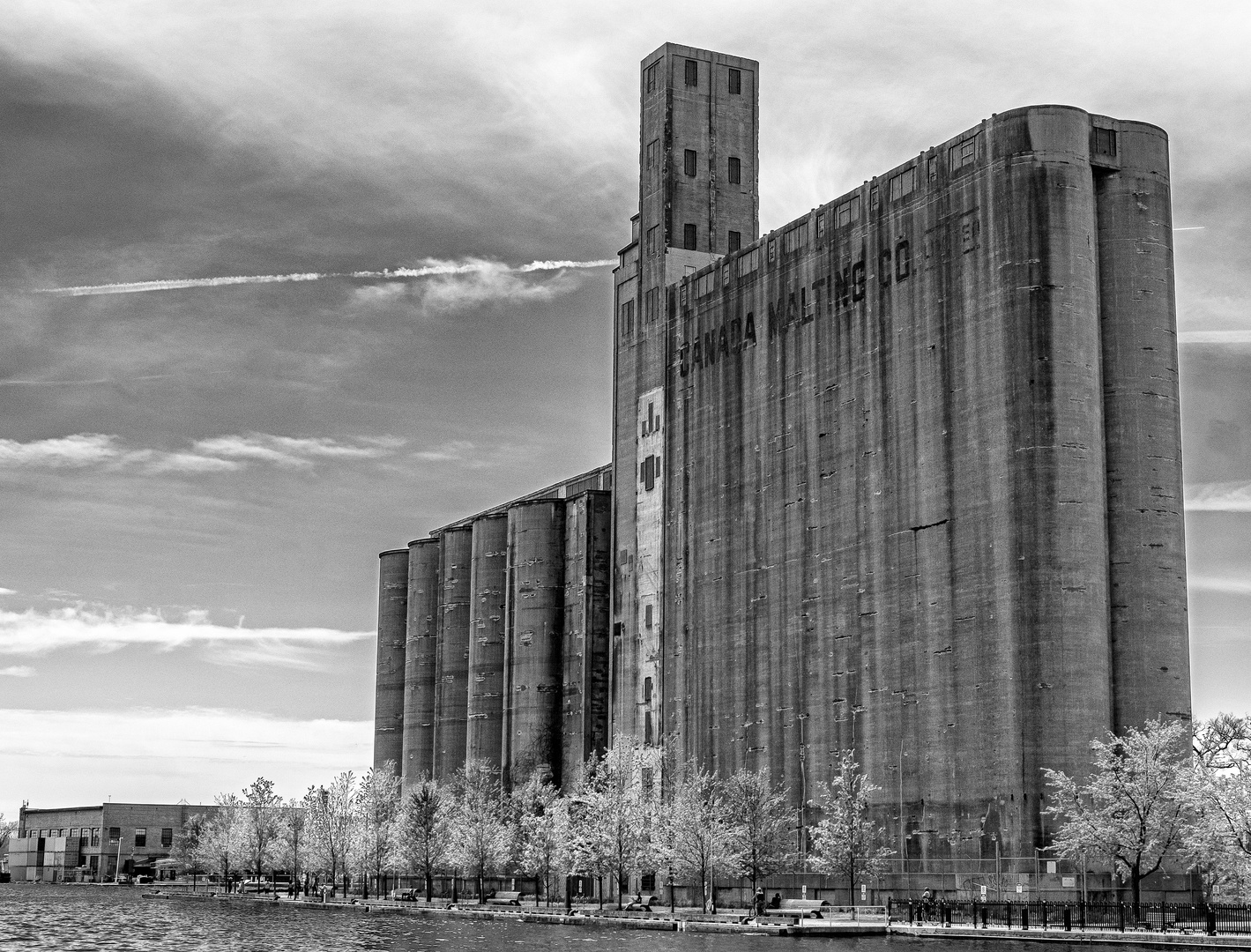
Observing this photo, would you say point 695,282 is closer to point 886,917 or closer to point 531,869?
point 531,869

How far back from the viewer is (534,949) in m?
81.2

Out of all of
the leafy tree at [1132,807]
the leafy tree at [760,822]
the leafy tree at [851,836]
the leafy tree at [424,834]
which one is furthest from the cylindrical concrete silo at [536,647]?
the leafy tree at [1132,807]

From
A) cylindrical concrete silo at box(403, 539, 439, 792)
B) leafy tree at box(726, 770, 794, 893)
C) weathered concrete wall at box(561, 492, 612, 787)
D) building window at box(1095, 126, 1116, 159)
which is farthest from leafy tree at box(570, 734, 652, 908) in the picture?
building window at box(1095, 126, 1116, 159)

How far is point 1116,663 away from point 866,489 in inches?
882

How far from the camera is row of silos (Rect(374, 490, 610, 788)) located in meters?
163

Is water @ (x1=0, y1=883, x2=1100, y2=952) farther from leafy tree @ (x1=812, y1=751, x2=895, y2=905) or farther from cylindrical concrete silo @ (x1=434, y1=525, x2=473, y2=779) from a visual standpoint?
cylindrical concrete silo @ (x1=434, y1=525, x2=473, y2=779)

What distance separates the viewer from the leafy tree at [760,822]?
113875mm

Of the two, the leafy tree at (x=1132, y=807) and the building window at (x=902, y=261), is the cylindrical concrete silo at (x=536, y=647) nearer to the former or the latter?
the building window at (x=902, y=261)

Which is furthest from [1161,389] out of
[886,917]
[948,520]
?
[886,917]

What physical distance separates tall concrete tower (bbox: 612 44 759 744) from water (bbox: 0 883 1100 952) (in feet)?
115

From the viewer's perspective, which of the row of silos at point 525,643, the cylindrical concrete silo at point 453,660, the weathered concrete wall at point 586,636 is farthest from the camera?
the cylindrical concrete silo at point 453,660

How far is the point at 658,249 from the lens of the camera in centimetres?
15262

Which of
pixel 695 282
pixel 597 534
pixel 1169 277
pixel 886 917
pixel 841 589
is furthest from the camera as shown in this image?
pixel 597 534

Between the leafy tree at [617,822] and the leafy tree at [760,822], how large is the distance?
754 cm
